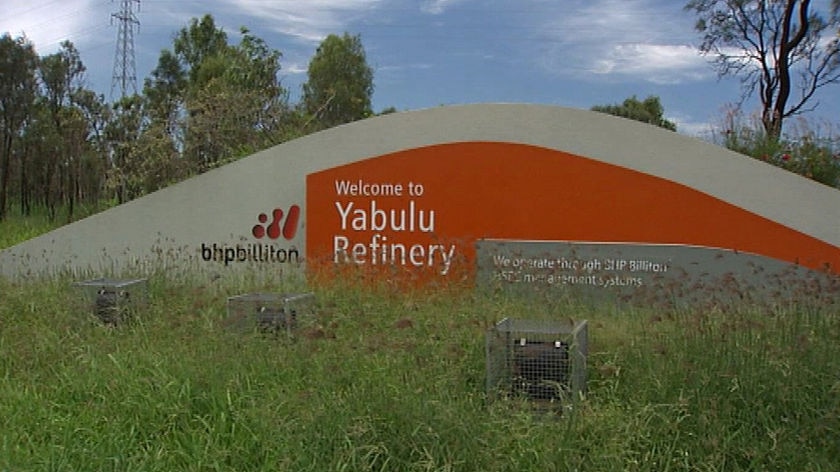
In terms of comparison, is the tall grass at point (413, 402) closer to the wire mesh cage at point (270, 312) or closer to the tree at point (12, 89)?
the wire mesh cage at point (270, 312)

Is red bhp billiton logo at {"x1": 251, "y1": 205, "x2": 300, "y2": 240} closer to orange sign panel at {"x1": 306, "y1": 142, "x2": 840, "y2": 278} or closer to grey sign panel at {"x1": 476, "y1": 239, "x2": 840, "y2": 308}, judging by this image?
orange sign panel at {"x1": 306, "y1": 142, "x2": 840, "y2": 278}

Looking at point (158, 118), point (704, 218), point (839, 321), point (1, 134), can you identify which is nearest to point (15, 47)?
point (1, 134)

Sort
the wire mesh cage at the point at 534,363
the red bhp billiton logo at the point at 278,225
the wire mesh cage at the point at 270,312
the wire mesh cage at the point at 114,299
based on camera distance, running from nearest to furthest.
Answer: the wire mesh cage at the point at 534,363
the wire mesh cage at the point at 270,312
the wire mesh cage at the point at 114,299
the red bhp billiton logo at the point at 278,225

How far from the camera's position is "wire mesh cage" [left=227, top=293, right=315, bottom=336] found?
672cm

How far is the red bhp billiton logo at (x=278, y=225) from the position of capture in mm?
11094

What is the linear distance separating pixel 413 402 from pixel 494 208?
5740 millimetres

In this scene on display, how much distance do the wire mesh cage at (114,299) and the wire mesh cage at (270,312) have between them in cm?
134

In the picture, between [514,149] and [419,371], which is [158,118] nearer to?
[514,149]

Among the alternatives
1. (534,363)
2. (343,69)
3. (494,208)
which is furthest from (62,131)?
(534,363)

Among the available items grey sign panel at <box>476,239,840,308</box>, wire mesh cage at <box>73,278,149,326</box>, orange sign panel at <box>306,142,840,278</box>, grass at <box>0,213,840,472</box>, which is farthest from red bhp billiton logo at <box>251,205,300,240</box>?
grass at <box>0,213,840,472</box>

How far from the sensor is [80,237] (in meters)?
11.7

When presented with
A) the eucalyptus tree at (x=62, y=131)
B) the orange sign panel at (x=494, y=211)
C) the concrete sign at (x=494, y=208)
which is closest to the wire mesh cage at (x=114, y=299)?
the concrete sign at (x=494, y=208)

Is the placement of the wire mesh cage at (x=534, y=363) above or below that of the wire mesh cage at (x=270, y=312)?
→ below

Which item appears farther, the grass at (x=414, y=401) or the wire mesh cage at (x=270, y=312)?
the wire mesh cage at (x=270, y=312)
